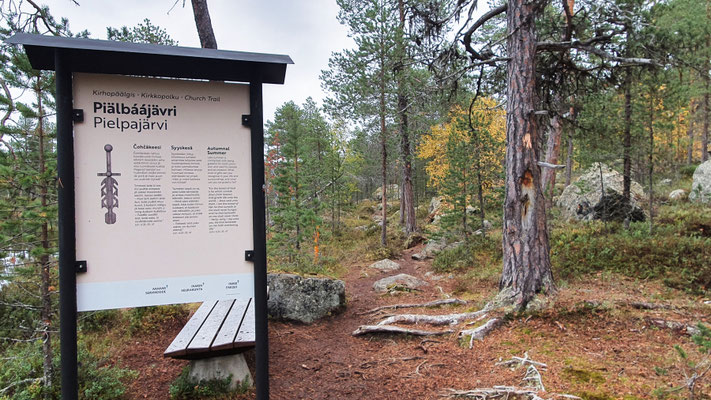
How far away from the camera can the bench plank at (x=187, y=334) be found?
10.3ft

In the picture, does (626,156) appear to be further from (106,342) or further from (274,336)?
(106,342)

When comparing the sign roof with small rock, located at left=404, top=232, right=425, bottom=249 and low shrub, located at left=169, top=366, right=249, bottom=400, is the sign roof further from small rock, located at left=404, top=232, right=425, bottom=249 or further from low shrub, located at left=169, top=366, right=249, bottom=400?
small rock, located at left=404, top=232, right=425, bottom=249

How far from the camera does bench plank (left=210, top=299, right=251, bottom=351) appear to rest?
327 centimetres

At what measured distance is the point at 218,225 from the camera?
2641mm

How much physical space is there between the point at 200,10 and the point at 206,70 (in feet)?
14.2

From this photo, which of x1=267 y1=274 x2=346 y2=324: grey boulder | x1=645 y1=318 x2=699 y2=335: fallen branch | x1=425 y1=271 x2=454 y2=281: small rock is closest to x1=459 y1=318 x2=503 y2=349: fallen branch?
x1=645 y1=318 x2=699 y2=335: fallen branch

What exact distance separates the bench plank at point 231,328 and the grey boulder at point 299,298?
2.83 feet

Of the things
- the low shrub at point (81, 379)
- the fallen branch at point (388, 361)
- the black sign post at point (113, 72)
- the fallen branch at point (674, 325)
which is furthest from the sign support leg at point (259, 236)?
the fallen branch at point (674, 325)

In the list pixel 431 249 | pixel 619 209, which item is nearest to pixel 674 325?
pixel 619 209

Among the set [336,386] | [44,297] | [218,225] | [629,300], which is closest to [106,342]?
[44,297]

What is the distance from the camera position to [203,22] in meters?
5.95

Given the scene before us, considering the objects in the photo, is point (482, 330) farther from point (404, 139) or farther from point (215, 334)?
point (404, 139)

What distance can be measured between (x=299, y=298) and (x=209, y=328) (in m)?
2.16

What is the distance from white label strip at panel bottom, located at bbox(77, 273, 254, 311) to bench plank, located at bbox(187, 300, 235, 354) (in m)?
0.86
